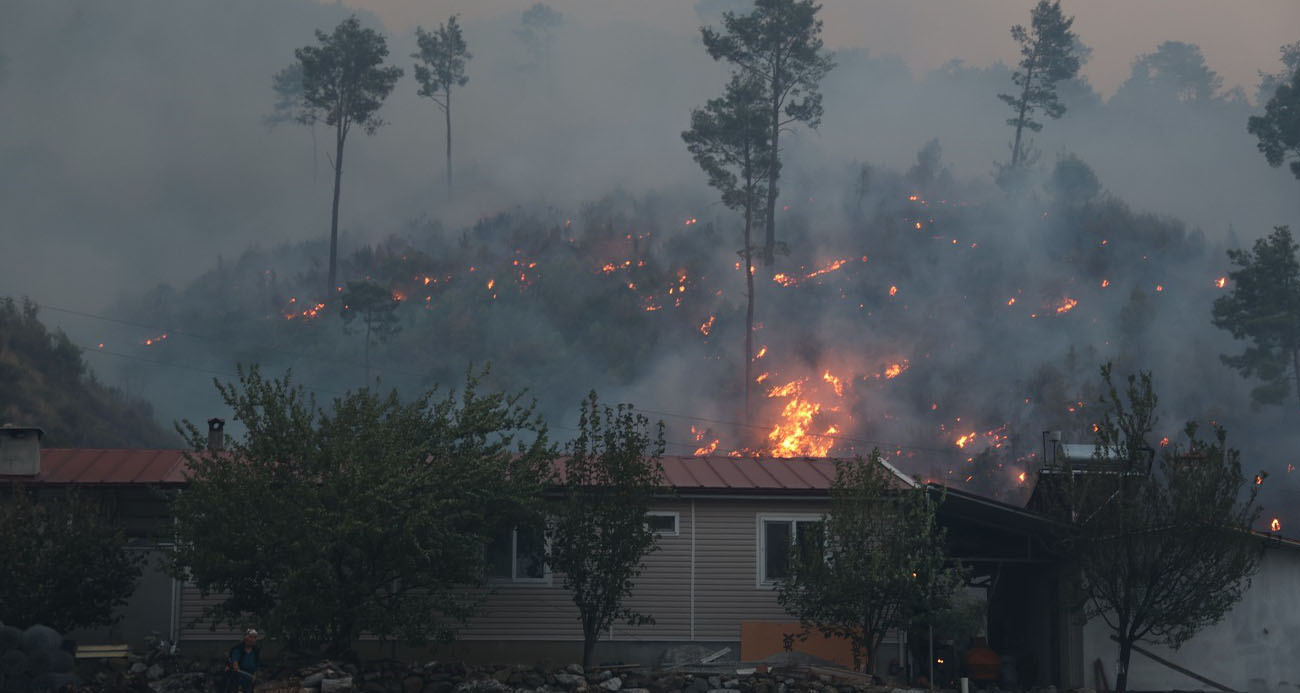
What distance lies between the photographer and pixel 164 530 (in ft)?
76.5

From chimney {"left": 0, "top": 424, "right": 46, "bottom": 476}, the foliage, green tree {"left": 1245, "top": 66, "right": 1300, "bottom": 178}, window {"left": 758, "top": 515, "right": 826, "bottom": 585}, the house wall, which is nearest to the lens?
chimney {"left": 0, "top": 424, "right": 46, "bottom": 476}

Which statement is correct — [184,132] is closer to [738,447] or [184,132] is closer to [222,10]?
[222,10]

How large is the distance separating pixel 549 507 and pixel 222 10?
142370mm

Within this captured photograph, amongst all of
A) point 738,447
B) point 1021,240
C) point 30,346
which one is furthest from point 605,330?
point 30,346

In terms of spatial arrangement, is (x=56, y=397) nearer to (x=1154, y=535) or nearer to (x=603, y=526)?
(x=603, y=526)

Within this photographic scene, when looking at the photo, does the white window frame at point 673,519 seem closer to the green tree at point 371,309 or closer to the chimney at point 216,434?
the chimney at point 216,434

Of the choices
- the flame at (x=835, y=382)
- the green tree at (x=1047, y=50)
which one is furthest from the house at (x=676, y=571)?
the green tree at (x=1047, y=50)

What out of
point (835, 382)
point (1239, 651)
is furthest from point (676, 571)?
point (835, 382)

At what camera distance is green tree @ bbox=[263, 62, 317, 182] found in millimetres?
129750

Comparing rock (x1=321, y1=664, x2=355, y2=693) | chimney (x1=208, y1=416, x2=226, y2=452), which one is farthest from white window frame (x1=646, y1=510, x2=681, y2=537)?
chimney (x1=208, y1=416, x2=226, y2=452)

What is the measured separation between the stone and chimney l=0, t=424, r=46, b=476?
9604mm

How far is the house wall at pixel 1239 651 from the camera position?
26.6 m

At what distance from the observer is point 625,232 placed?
9494cm

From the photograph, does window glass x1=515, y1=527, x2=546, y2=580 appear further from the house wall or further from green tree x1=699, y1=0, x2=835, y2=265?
green tree x1=699, y1=0, x2=835, y2=265
